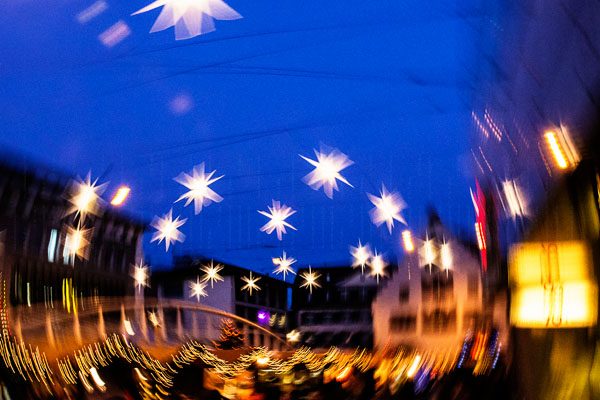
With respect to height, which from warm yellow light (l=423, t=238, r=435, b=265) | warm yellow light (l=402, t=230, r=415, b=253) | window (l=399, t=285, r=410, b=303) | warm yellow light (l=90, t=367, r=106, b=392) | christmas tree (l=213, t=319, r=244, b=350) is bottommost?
warm yellow light (l=90, t=367, r=106, b=392)

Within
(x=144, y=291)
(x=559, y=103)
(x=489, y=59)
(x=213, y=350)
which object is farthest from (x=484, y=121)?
(x=144, y=291)

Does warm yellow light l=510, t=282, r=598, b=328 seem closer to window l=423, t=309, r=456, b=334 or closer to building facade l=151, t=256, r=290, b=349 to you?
window l=423, t=309, r=456, b=334

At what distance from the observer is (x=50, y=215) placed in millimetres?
26766

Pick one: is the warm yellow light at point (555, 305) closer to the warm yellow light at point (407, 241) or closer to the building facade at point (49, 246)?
the warm yellow light at point (407, 241)

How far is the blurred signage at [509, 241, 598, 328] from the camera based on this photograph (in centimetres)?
710

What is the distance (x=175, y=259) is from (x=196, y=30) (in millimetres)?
31518

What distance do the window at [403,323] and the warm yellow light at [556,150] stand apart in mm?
9105

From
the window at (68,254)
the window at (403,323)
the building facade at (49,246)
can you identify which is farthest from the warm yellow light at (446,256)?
the window at (68,254)

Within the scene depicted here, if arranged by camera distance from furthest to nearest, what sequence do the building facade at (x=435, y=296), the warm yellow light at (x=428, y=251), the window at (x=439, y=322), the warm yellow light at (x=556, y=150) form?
1. the warm yellow light at (x=428, y=251)
2. the window at (x=439, y=322)
3. the building facade at (x=435, y=296)
4. the warm yellow light at (x=556, y=150)

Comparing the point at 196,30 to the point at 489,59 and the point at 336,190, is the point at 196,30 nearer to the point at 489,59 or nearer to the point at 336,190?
the point at 489,59

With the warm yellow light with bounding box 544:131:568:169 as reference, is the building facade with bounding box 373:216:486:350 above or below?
below

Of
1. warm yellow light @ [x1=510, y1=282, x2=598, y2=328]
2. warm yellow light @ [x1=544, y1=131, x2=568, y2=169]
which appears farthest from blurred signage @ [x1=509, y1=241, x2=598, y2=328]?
warm yellow light @ [x1=544, y1=131, x2=568, y2=169]

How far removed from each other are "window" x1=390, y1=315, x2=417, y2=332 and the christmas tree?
16142 millimetres

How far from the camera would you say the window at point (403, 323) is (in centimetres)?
1622
